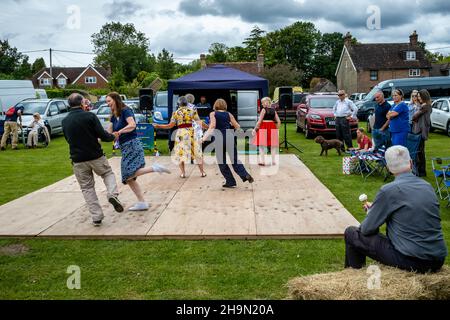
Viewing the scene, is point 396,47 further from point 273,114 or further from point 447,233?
point 447,233

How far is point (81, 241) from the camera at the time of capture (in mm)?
6234

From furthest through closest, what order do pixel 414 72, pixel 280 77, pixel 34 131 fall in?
1. pixel 414 72
2. pixel 280 77
3. pixel 34 131

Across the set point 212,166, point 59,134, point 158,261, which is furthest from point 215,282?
point 59,134

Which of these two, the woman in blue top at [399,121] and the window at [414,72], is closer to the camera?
the woman in blue top at [399,121]

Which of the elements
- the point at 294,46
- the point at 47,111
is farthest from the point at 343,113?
the point at 294,46

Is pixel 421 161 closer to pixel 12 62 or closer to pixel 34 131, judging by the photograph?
pixel 34 131

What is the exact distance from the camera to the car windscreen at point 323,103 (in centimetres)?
1968

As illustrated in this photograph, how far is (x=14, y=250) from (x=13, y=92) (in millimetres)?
18503

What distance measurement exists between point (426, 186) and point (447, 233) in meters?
2.59

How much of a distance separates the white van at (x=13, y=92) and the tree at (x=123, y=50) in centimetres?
6209

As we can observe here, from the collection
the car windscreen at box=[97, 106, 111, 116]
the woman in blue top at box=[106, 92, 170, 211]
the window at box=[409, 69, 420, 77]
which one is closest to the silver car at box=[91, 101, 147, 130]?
the car windscreen at box=[97, 106, 111, 116]

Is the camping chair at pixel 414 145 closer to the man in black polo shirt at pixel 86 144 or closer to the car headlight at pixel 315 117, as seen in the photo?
the man in black polo shirt at pixel 86 144

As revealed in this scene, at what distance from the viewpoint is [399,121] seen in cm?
963

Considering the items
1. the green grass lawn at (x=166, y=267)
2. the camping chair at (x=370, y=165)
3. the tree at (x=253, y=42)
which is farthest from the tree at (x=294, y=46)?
the green grass lawn at (x=166, y=267)
